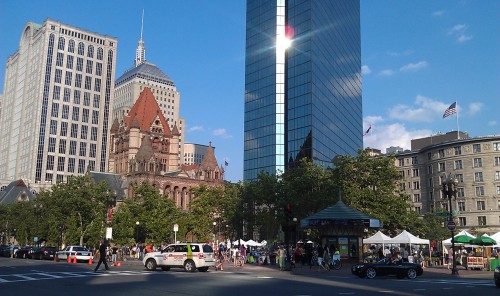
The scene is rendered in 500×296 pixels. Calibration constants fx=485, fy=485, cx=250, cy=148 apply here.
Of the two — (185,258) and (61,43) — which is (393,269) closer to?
(185,258)

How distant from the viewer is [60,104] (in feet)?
523

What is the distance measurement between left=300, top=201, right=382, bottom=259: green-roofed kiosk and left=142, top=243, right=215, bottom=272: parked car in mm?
11939

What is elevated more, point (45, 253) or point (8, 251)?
point (45, 253)

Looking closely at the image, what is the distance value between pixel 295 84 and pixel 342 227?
56440 mm

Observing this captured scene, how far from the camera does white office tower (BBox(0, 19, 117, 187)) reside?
156 m

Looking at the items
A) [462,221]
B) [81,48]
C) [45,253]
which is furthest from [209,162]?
[45,253]

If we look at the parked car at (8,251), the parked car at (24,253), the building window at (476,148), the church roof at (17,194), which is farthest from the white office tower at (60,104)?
the building window at (476,148)

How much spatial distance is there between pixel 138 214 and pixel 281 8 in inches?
2112

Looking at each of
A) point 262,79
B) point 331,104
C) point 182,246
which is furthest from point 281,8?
point 182,246

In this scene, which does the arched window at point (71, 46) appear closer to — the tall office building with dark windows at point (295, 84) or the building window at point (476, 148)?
the tall office building with dark windows at point (295, 84)

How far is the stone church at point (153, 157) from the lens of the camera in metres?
113

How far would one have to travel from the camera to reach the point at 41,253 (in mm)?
54812

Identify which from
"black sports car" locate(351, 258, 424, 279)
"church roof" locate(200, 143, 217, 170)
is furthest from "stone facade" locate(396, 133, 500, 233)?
"black sports car" locate(351, 258, 424, 279)

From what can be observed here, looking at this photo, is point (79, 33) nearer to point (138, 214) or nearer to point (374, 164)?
point (138, 214)
